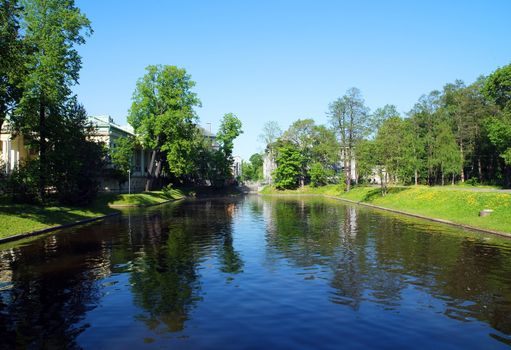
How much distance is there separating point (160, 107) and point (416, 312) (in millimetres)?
58552

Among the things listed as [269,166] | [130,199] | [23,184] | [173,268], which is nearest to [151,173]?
[130,199]

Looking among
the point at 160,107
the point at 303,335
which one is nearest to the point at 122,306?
the point at 303,335

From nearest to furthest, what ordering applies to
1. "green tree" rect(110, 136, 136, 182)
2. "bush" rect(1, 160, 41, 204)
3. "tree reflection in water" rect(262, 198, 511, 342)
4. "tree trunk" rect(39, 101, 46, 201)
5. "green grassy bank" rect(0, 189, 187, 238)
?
"tree reflection in water" rect(262, 198, 511, 342)
"green grassy bank" rect(0, 189, 187, 238)
"bush" rect(1, 160, 41, 204)
"tree trunk" rect(39, 101, 46, 201)
"green tree" rect(110, 136, 136, 182)

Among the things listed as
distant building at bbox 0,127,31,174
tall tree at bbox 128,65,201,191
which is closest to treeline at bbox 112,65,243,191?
tall tree at bbox 128,65,201,191

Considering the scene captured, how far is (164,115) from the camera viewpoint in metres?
60.4

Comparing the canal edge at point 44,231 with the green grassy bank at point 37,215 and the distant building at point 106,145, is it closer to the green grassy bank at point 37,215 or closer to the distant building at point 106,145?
the green grassy bank at point 37,215

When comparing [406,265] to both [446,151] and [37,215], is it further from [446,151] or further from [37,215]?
[446,151]

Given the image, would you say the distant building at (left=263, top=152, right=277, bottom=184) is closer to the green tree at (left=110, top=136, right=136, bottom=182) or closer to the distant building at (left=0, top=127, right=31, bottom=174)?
the green tree at (left=110, top=136, right=136, bottom=182)

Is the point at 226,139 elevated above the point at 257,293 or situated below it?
above

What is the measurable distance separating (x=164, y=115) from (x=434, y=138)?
160 ft

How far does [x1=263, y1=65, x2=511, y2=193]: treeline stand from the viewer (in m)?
53.9

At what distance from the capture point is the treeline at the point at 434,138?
5391 cm

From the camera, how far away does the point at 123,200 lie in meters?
49.6

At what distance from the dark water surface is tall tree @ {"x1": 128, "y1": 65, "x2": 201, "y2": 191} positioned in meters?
40.8
